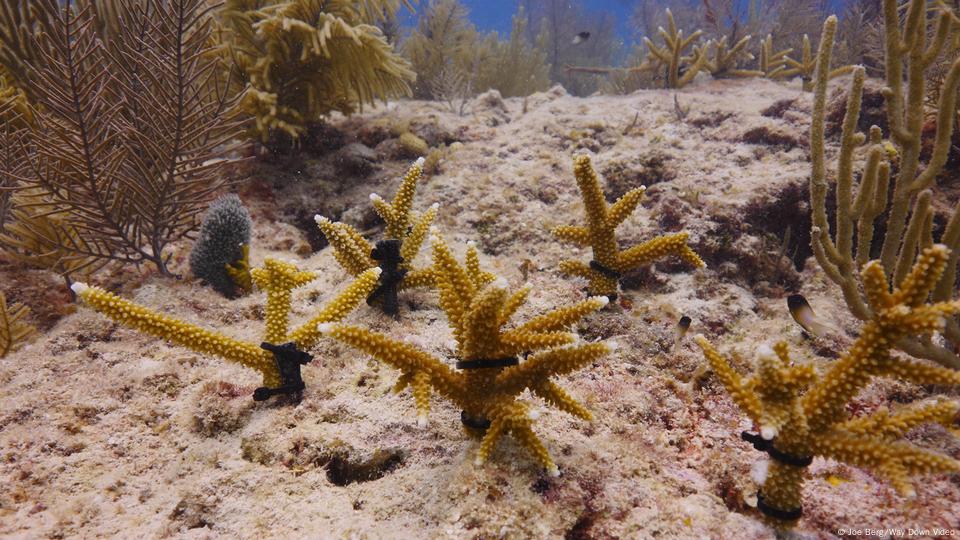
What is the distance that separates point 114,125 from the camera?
2.99m

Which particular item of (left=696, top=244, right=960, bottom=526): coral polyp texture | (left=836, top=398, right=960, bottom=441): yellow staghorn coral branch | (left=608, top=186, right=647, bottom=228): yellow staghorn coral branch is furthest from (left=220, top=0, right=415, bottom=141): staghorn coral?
(left=836, top=398, right=960, bottom=441): yellow staghorn coral branch

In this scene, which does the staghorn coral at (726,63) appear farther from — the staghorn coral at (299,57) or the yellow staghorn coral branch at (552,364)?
the yellow staghorn coral branch at (552,364)

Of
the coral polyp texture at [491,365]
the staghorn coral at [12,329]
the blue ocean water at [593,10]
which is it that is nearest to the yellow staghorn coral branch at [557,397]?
the coral polyp texture at [491,365]

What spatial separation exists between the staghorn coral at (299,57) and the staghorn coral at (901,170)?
12.2 feet

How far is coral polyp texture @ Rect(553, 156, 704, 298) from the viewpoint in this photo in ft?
9.11

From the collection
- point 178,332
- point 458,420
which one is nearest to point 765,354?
point 458,420

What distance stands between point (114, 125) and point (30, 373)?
1582 millimetres

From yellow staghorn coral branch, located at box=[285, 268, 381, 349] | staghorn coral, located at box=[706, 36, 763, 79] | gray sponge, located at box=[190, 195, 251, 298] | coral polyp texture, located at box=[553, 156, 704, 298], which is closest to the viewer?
yellow staghorn coral branch, located at box=[285, 268, 381, 349]

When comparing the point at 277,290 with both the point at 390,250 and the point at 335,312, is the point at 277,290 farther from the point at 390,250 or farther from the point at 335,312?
the point at 390,250

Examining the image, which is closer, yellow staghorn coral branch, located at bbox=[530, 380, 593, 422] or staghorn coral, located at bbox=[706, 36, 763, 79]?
A: yellow staghorn coral branch, located at bbox=[530, 380, 593, 422]

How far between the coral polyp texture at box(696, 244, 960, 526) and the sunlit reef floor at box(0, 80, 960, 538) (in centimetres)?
25

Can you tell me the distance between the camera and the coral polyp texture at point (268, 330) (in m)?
2.09

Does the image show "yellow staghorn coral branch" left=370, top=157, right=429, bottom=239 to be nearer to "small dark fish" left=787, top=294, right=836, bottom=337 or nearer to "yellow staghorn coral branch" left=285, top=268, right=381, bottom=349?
"yellow staghorn coral branch" left=285, top=268, right=381, bottom=349

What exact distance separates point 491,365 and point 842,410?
1270 mm
